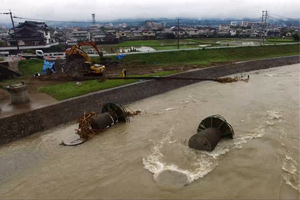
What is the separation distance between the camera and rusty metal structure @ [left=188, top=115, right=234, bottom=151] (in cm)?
1095

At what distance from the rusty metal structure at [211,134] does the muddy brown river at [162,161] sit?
0.31m

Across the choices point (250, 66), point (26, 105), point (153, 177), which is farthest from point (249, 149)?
point (250, 66)

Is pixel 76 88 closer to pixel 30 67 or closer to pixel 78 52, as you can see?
pixel 78 52

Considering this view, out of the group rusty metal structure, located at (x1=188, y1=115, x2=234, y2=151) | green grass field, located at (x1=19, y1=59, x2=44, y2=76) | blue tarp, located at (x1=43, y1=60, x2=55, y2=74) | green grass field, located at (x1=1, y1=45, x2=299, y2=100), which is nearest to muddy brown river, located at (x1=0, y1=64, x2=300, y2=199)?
rusty metal structure, located at (x1=188, y1=115, x2=234, y2=151)

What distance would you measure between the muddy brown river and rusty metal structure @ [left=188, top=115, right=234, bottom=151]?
31cm

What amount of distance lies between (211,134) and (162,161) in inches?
109

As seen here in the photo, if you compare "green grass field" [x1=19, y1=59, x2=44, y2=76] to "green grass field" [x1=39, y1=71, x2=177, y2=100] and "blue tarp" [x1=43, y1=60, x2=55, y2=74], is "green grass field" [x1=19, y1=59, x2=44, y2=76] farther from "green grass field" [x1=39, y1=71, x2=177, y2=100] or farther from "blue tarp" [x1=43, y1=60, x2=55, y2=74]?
"green grass field" [x1=39, y1=71, x2=177, y2=100]

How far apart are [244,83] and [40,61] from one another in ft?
76.3

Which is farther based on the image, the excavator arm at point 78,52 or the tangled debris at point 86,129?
the excavator arm at point 78,52

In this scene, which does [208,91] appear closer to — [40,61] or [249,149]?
[249,149]

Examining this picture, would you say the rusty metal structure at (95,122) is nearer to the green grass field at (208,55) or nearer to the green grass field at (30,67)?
the green grass field at (30,67)

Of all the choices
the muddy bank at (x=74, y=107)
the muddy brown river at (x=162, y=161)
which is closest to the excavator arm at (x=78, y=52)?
the muddy bank at (x=74, y=107)

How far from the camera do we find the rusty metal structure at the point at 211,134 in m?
11.0

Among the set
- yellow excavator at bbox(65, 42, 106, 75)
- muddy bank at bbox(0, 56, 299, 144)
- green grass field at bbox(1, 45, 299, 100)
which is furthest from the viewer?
yellow excavator at bbox(65, 42, 106, 75)
